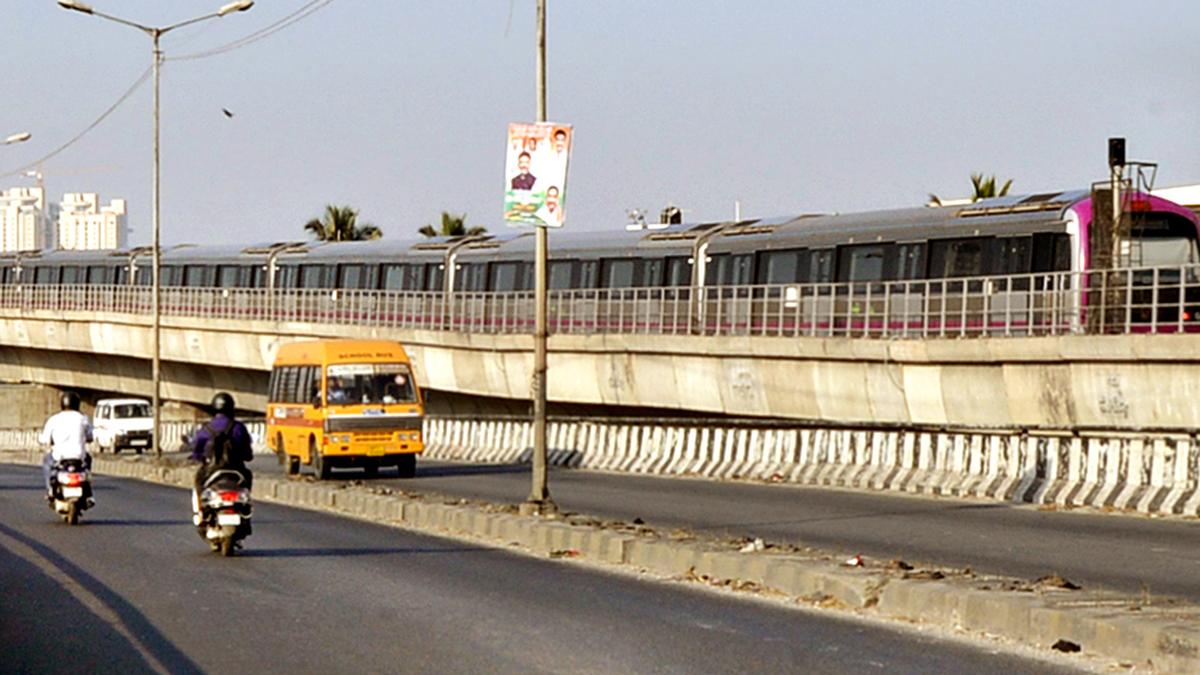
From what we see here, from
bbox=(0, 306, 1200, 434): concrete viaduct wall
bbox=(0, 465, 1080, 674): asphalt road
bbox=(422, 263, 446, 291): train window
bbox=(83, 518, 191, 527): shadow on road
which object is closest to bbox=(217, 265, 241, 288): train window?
bbox=(0, 306, 1200, 434): concrete viaduct wall

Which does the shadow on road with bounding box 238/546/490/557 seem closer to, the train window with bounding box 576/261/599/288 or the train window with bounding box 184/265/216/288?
the train window with bounding box 576/261/599/288

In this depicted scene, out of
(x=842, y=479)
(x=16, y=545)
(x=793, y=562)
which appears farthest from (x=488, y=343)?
(x=793, y=562)

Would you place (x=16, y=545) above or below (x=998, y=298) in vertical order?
below

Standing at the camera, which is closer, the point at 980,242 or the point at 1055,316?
the point at 1055,316

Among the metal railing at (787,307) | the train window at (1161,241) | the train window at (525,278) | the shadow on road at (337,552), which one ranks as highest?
the train window at (1161,241)

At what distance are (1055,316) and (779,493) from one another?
476 centimetres

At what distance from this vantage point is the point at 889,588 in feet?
44.0

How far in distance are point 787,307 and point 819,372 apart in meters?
2.48

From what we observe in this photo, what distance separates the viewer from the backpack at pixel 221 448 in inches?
726

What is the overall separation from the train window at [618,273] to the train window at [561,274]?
1.37m

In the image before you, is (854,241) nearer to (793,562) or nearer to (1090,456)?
(1090,456)

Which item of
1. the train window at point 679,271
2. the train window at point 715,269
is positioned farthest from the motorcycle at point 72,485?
the train window at point 679,271

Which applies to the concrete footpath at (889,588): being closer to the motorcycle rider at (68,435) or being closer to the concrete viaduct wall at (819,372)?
the motorcycle rider at (68,435)

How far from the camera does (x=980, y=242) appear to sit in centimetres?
3481
